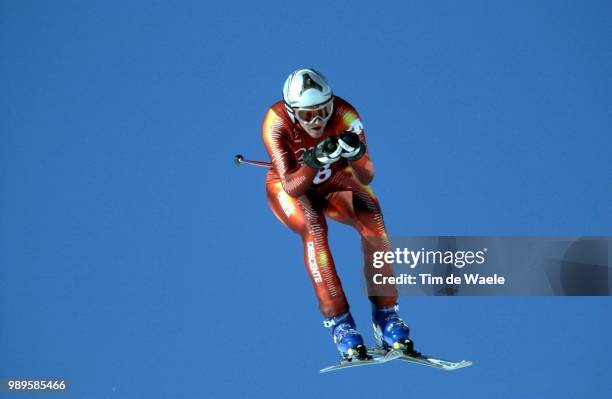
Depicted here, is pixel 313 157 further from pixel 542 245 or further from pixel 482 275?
pixel 542 245

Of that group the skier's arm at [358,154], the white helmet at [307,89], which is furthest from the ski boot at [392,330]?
the white helmet at [307,89]

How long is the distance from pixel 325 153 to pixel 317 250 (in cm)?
44

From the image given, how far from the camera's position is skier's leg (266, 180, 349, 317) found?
4.26 m

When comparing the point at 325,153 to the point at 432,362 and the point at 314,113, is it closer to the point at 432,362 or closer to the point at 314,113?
the point at 314,113

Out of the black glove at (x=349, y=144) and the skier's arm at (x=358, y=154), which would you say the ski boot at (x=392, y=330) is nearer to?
the skier's arm at (x=358, y=154)

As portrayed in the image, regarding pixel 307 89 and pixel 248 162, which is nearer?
pixel 307 89

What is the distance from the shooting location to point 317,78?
418cm

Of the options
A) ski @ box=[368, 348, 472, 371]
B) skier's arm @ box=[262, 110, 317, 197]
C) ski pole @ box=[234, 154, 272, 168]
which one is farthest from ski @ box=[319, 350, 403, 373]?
ski pole @ box=[234, 154, 272, 168]

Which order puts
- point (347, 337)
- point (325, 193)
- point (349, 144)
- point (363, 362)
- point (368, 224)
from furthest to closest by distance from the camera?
point (325, 193) < point (368, 224) < point (347, 337) < point (363, 362) < point (349, 144)

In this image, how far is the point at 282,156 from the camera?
4289mm

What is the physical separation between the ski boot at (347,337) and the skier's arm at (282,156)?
50 cm

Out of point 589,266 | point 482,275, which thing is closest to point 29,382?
point 482,275

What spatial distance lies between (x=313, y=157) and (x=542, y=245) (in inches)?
56.4

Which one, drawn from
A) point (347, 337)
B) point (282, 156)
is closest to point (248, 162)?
point (282, 156)
